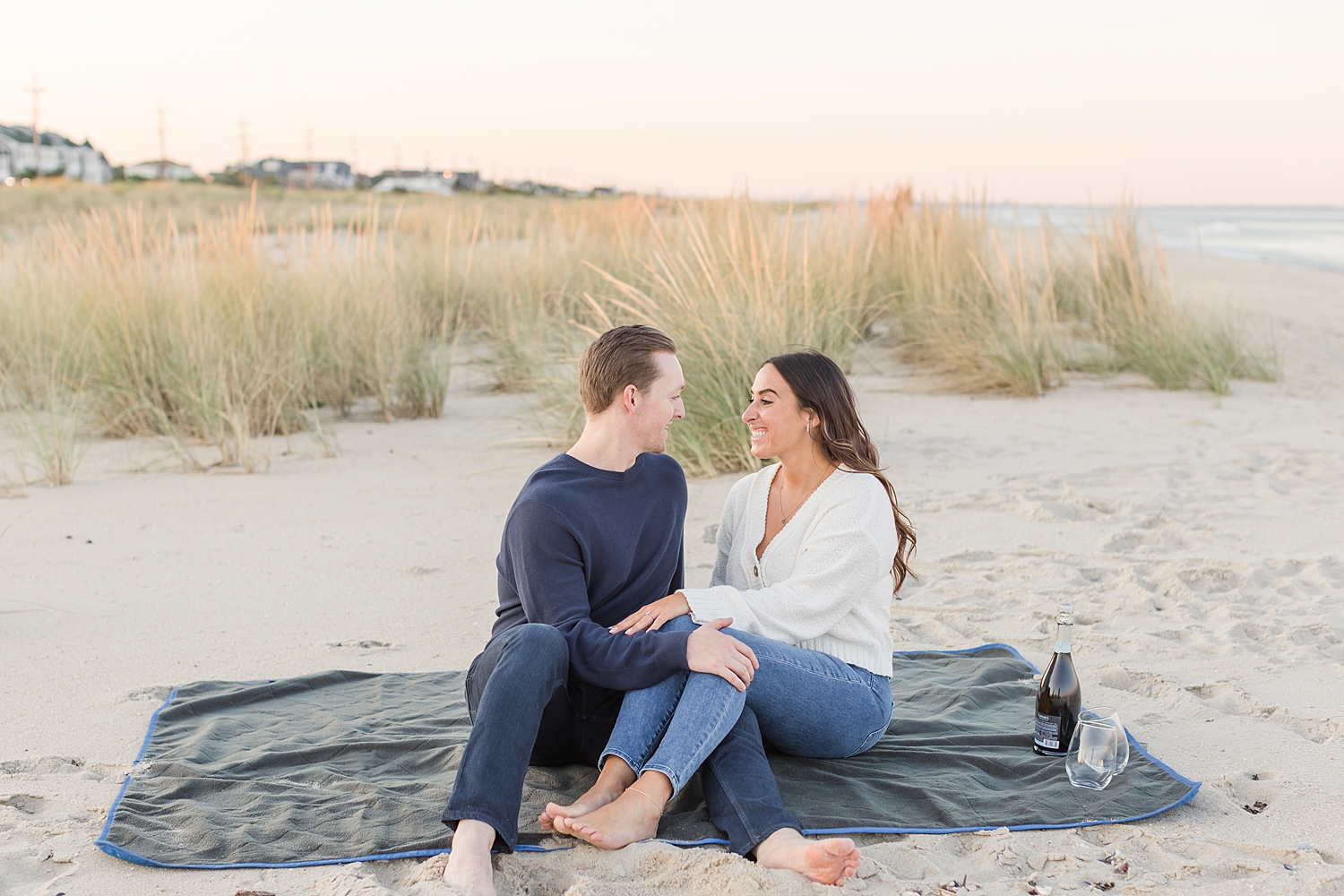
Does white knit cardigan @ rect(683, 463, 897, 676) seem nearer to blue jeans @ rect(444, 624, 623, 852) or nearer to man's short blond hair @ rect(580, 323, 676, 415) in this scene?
blue jeans @ rect(444, 624, 623, 852)

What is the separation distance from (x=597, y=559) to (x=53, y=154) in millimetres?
66801

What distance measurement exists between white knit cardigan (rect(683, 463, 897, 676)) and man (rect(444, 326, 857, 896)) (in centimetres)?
16

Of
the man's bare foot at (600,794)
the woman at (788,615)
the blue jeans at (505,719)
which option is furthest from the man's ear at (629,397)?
the man's bare foot at (600,794)

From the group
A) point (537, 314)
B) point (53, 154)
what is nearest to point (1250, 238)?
point (537, 314)

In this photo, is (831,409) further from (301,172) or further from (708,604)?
(301,172)

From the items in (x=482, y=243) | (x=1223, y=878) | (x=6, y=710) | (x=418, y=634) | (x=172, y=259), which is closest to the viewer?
(x=1223, y=878)

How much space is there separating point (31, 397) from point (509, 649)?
627cm

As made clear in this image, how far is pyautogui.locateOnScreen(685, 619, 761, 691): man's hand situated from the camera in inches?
89.6

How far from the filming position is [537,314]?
8.91 metres

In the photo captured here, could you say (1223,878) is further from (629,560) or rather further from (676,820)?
(629,560)

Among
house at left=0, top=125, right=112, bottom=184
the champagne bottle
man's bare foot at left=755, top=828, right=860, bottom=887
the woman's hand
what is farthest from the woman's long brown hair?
house at left=0, top=125, right=112, bottom=184

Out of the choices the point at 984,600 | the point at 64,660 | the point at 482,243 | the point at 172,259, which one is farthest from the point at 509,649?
the point at 482,243

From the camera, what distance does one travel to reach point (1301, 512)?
191 inches

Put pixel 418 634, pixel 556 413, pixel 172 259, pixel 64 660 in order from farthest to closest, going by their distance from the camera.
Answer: pixel 172 259 < pixel 556 413 < pixel 418 634 < pixel 64 660
